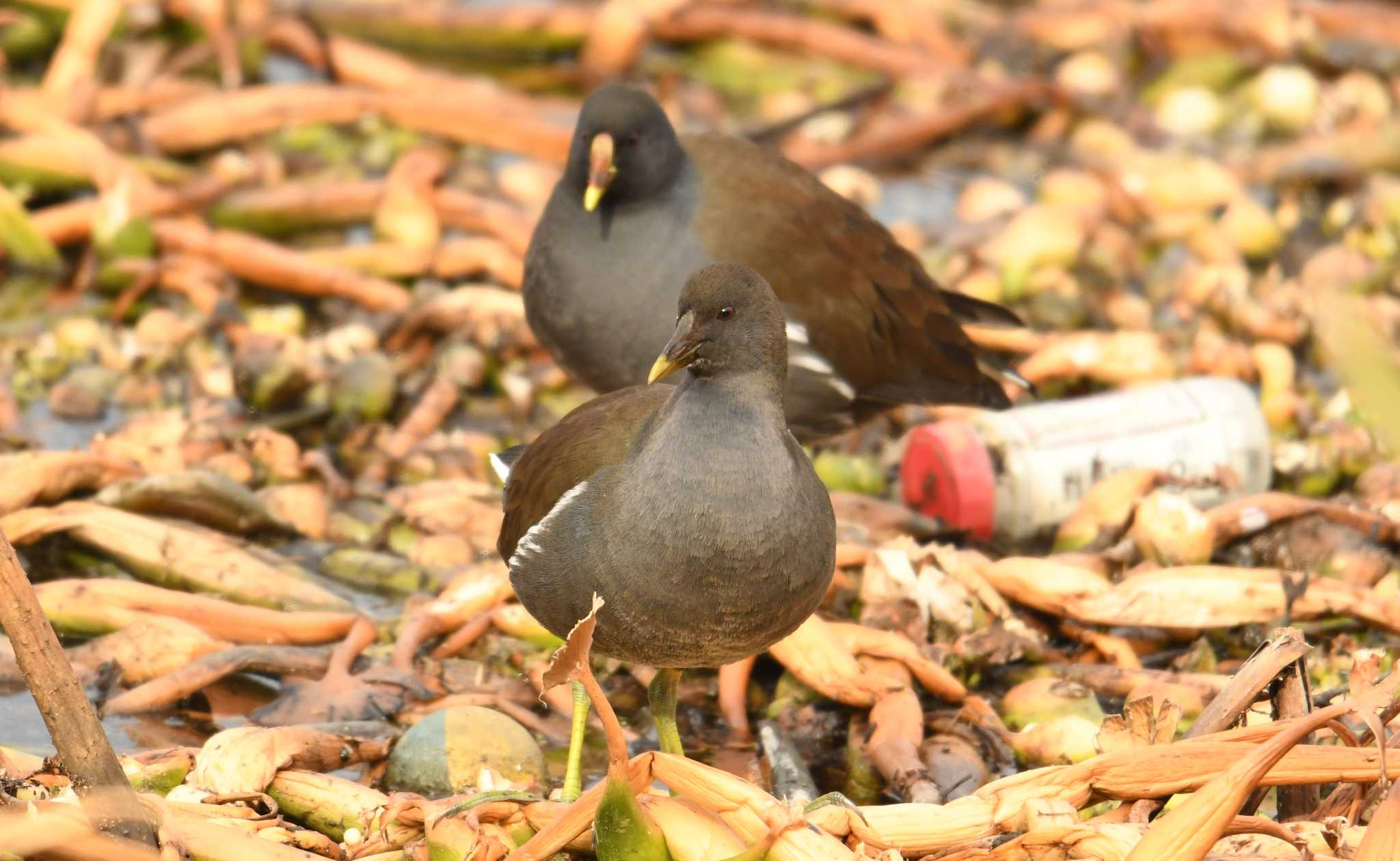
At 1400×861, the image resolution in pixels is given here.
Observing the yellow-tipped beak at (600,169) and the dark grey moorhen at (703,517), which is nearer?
the dark grey moorhen at (703,517)

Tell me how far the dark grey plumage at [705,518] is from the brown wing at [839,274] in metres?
1.31

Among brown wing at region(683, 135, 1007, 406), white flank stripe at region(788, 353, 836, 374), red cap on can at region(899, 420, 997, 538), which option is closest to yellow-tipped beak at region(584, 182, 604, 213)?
brown wing at region(683, 135, 1007, 406)

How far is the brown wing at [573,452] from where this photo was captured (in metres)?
3.21

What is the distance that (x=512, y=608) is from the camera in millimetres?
3912

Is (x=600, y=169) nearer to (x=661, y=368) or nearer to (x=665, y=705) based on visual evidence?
(x=661, y=368)

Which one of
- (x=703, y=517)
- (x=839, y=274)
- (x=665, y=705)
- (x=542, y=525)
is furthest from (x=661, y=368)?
(x=839, y=274)

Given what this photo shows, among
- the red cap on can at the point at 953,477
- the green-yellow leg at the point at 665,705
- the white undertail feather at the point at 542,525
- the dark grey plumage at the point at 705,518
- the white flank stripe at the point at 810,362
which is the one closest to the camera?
the dark grey plumage at the point at 705,518

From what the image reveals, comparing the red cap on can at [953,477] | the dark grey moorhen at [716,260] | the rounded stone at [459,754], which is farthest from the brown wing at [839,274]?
the rounded stone at [459,754]

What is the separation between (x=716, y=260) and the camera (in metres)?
4.30

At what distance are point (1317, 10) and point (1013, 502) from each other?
14.0ft

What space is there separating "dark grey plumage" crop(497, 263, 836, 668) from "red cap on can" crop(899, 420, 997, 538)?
4.78 feet

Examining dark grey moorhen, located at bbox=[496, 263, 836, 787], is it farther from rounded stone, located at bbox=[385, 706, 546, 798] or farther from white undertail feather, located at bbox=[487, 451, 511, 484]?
white undertail feather, located at bbox=[487, 451, 511, 484]

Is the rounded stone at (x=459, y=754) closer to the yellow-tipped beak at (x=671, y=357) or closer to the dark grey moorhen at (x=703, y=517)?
the dark grey moorhen at (x=703, y=517)

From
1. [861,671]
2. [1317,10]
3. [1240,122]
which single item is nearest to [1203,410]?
[861,671]
